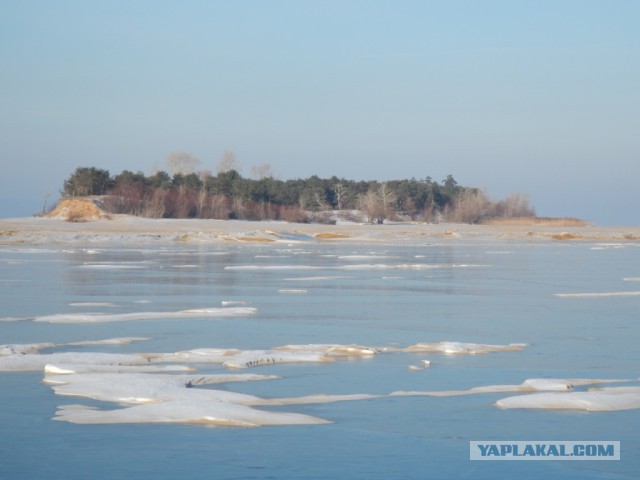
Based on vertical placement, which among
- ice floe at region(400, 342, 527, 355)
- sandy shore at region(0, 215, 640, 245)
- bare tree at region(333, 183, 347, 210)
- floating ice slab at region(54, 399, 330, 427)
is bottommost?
floating ice slab at region(54, 399, 330, 427)

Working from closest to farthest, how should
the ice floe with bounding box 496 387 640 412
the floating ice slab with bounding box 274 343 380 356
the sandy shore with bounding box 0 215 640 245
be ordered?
the ice floe with bounding box 496 387 640 412 < the floating ice slab with bounding box 274 343 380 356 < the sandy shore with bounding box 0 215 640 245

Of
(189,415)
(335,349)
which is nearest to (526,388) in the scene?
(335,349)

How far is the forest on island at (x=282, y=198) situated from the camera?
58094 millimetres

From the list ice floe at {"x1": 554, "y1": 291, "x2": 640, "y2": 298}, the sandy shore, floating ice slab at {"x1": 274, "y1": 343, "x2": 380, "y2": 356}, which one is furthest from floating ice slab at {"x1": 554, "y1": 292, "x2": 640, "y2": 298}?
the sandy shore

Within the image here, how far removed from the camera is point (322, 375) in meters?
6.91

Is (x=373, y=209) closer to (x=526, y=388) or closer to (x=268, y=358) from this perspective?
(x=268, y=358)

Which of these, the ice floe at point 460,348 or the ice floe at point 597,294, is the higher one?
the ice floe at point 597,294

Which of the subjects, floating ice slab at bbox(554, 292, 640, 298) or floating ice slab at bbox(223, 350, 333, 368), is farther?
floating ice slab at bbox(554, 292, 640, 298)

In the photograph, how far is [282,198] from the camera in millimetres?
70375

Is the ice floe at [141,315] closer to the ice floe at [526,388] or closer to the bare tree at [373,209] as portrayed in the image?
the ice floe at [526,388]

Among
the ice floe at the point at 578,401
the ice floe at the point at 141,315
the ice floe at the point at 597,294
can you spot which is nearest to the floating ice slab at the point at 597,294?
the ice floe at the point at 597,294

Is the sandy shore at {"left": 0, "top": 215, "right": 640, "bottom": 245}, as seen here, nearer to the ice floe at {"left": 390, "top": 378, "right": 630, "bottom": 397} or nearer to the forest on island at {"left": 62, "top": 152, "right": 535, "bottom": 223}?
the forest on island at {"left": 62, "top": 152, "right": 535, "bottom": 223}

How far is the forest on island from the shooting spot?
2287 inches

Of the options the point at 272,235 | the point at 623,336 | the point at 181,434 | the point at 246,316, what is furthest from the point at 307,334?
A: the point at 272,235
